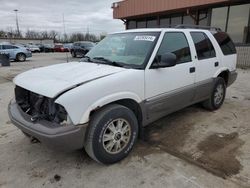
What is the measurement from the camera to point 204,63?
4266 millimetres

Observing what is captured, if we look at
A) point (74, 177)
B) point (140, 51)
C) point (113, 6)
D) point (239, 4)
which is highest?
point (113, 6)

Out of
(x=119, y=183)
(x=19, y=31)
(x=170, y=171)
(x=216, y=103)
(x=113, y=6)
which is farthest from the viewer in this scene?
(x=19, y=31)

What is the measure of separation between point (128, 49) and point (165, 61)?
675 mm

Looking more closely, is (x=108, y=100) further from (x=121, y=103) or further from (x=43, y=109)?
(x=43, y=109)

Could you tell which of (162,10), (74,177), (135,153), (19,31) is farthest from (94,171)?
(19,31)

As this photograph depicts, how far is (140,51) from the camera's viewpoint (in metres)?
3.35

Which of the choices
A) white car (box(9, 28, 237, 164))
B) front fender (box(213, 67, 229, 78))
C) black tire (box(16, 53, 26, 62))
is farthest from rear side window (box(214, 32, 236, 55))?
black tire (box(16, 53, 26, 62))

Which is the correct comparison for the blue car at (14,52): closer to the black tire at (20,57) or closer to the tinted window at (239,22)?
the black tire at (20,57)

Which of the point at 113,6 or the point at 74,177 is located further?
the point at 113,6

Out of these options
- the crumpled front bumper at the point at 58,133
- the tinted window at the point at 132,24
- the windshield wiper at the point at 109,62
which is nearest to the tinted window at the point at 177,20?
the tinted window at the point at 132,24

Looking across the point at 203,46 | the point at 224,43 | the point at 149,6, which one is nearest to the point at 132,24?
the point at 149,6

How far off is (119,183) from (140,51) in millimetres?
1893

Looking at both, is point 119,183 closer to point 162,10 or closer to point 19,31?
point 162,10

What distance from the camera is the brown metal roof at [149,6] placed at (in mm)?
13816
